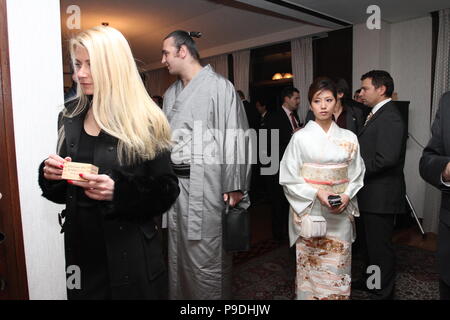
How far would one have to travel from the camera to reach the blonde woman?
105cm

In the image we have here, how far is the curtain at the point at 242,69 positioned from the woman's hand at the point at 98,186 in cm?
576

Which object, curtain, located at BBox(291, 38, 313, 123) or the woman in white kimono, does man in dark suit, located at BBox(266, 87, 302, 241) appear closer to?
curtain, located at BBox(291, 38, 313, 123)

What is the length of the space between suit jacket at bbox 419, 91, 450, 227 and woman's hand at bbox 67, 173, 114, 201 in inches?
46.9

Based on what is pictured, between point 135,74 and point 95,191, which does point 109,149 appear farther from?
point 135,74

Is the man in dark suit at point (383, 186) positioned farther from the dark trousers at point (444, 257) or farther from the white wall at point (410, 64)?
the white wall at point (410, 64)

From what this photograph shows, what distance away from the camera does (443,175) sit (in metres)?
1.26

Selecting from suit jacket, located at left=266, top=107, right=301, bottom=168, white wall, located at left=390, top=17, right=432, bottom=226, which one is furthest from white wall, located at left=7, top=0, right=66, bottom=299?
white wall, located at left=390, top=17, right=432, bottom=226

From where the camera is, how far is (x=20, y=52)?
1605mm

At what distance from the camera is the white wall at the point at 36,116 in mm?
1607

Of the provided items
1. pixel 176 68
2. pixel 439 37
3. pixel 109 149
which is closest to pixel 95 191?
pixel 109 149

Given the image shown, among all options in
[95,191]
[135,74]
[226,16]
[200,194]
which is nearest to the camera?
[95,191]

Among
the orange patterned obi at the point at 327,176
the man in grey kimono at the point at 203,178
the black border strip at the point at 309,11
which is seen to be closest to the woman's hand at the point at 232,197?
the man in grey kimono at the point at 203,178

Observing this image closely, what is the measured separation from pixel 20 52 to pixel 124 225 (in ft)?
3.60

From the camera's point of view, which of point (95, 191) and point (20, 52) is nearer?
point (95, 191)
